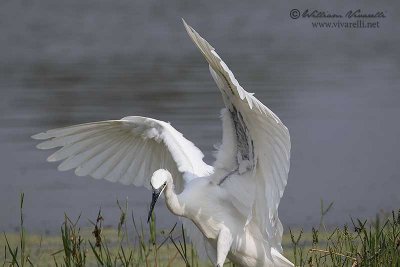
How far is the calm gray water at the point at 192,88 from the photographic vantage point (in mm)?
6266

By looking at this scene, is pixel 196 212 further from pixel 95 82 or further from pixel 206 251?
pixel 95 82

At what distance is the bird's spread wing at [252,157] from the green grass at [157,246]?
0.61ft

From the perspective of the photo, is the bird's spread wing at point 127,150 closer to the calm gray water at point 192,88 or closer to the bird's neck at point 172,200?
the bird's neck at point 172,200

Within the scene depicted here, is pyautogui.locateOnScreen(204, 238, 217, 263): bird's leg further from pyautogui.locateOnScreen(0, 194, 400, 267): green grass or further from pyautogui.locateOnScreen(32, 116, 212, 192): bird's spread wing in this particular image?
pyautogui.locateOnScreen(32, 116, 212, 192): bird's spread wing

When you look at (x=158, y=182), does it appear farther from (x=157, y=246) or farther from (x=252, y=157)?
(x=157, y=246)

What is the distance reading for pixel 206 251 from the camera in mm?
4156

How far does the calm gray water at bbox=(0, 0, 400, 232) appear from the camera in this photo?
627 centimetres

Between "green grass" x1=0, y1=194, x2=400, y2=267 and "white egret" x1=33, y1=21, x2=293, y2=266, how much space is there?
0.13 m

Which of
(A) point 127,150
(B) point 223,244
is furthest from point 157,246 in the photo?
(B) point 223,244

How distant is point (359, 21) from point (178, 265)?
6.81 m

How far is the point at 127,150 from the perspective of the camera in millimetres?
4281

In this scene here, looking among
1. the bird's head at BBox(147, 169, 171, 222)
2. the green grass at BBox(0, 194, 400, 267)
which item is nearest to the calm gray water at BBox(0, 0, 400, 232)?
the green grass at BBox(0, 194, 400, 267)

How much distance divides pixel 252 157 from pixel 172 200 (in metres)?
0.35

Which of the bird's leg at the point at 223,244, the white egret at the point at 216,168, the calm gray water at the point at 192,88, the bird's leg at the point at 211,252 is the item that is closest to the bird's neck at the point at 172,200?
the white egret at the point at 216,168
